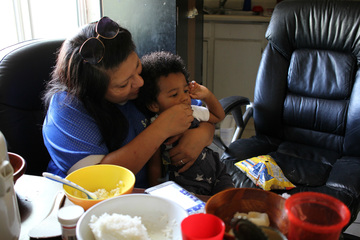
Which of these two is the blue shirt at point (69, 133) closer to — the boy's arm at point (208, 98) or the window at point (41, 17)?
the boy's arm at point (208, 98)

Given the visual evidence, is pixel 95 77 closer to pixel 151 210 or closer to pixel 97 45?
pixel 97 45

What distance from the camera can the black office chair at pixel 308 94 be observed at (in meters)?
1.73

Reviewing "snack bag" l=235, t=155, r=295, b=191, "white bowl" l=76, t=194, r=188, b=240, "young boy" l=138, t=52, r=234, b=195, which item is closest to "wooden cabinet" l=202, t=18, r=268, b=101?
"snack bag" l=235, t=155, r=295, b=191

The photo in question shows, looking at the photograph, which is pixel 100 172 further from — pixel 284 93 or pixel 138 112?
pixel 284 93

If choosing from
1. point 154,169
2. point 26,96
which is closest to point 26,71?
A: point 26,96

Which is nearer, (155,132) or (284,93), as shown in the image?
(155,132)

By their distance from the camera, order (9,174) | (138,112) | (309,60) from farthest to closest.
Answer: (309,60) → (138,112) → (9,174)

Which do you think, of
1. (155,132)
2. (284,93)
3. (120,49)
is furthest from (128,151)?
(284,93)

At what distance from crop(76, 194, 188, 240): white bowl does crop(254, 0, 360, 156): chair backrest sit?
4.45ft

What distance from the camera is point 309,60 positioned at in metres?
1.84

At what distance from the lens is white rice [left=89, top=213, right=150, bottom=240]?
0.58 m

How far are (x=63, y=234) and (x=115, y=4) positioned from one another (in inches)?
68.5

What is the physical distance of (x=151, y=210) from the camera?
0.67m

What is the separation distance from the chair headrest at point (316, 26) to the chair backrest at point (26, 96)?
1.21 m
